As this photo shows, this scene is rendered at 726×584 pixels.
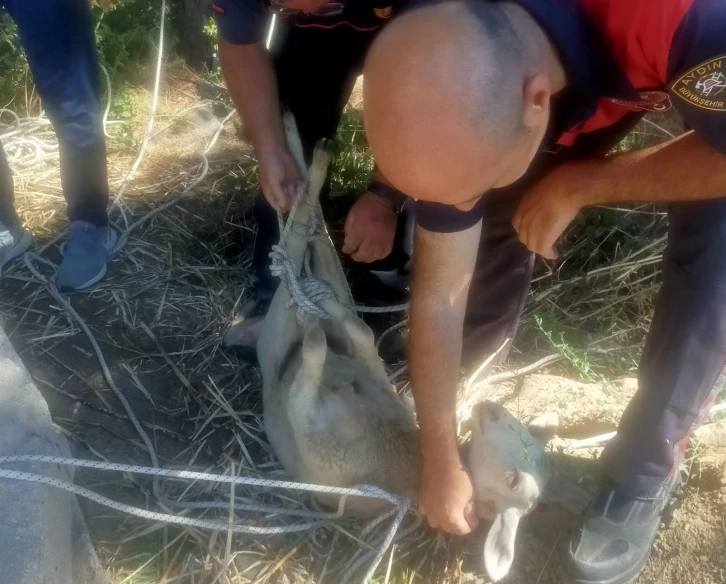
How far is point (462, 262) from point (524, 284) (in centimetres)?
68

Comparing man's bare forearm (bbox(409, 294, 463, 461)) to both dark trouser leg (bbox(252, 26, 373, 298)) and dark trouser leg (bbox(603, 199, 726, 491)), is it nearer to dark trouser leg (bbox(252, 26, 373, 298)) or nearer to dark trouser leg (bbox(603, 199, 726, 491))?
dark trouser leg (bbox(603, 199, 726, 491))

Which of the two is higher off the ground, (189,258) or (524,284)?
(524,284)

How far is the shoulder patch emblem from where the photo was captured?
1.17m

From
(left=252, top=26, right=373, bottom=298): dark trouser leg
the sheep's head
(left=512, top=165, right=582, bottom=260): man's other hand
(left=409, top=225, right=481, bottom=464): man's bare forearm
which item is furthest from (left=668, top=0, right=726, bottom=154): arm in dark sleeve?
(left=252, top=26, right=373, bottom=298): dark trouser leg

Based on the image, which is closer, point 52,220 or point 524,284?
point 524,284

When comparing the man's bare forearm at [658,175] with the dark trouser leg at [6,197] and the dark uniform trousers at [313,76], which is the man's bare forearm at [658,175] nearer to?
the dark uniform trousers at [313,76]

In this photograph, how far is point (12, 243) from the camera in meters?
2.53

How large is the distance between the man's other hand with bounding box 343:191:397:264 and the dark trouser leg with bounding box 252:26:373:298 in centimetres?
27

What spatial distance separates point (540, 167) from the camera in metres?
1.83

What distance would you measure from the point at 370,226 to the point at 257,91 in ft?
1.79

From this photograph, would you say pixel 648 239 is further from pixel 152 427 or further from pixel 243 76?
pixel 152 427

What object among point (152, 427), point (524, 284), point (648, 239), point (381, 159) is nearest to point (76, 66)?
point (152, 427)

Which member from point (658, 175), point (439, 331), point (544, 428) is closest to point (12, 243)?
point (439, 331)

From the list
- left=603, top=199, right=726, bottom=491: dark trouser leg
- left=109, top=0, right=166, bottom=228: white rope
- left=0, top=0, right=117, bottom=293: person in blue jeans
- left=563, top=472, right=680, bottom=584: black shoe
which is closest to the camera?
left=603, top=199, right=726, bottom=491: dark trouser leg
